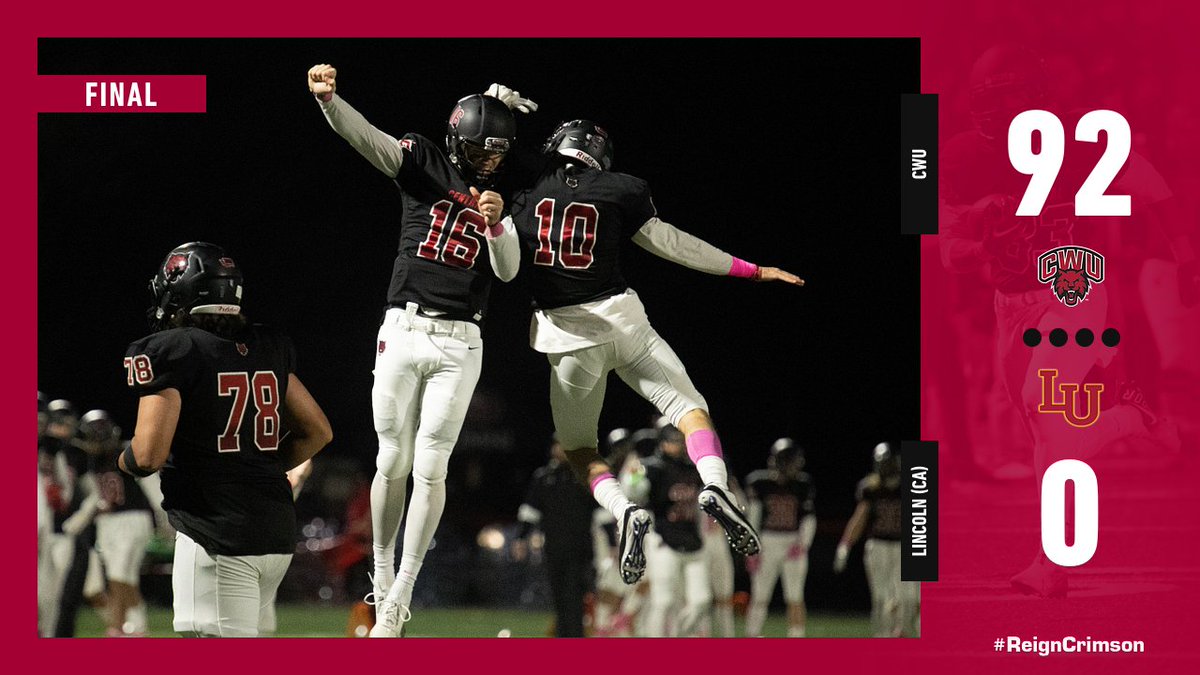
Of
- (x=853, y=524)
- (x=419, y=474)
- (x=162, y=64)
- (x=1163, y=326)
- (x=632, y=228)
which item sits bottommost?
(x=853, y=524)

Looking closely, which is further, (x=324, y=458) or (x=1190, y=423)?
(x=324, y=458)

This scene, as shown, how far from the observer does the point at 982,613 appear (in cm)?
717

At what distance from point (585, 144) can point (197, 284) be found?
8.07 feet

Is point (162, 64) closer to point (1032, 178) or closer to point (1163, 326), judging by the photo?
point (1032, 178)

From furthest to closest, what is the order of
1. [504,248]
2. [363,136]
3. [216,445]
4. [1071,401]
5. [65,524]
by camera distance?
[65,524] → [1071,401] → [363,136] → [504,248] → [216,445]

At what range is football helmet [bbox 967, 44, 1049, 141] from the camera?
704cm

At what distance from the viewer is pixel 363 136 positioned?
6.83 meters

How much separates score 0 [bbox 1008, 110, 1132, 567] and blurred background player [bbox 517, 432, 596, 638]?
5.39m

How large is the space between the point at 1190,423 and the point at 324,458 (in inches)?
524

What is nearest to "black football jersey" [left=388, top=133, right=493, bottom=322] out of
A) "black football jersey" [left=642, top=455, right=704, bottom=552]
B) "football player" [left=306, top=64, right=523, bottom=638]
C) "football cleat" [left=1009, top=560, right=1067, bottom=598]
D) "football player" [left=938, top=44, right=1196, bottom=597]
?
"football player" [left=306, top=64, right=523, bottom=638]

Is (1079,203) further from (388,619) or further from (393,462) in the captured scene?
(388,619)

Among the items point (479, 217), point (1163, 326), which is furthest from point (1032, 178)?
point (479, 217)

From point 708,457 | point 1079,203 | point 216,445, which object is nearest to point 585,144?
point 708,457

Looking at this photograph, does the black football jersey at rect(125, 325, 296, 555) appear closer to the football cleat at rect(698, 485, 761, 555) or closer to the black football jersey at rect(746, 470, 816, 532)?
the football cleat at rect(698, 485, 761, 555)
